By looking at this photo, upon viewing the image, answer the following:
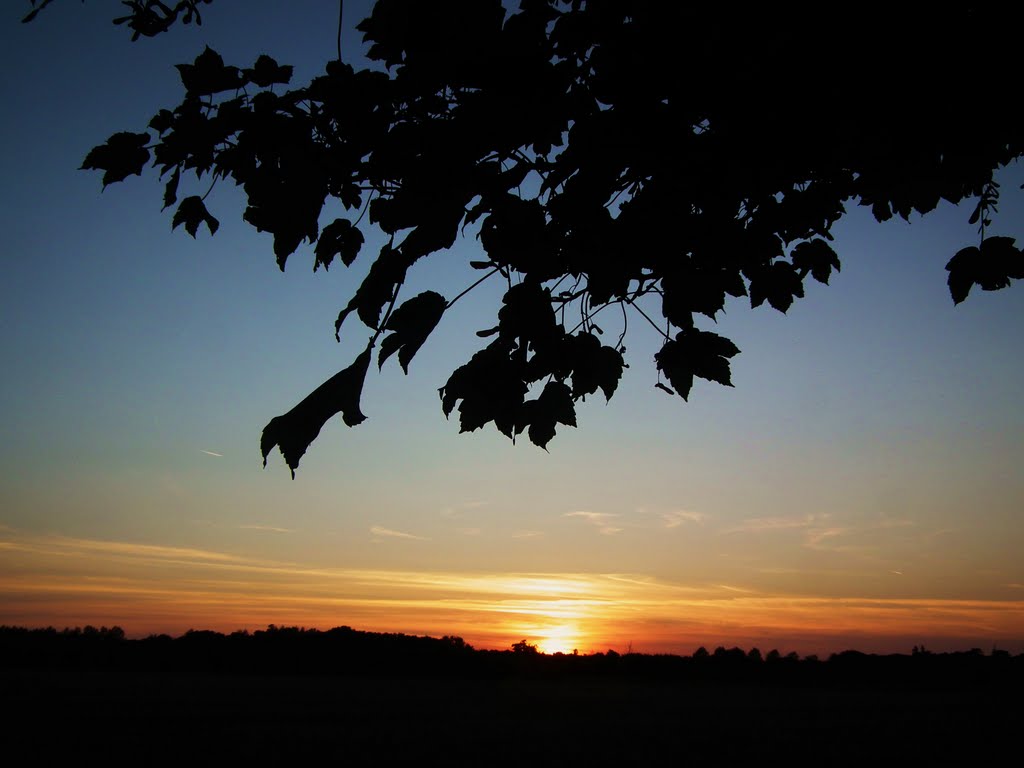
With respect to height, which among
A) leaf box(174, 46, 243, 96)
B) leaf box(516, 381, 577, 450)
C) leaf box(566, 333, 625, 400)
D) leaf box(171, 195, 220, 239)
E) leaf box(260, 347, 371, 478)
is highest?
leaf box(174, 46, 243, 96)

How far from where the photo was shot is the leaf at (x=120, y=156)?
10.9 ft

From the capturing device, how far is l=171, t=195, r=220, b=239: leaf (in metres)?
3.85

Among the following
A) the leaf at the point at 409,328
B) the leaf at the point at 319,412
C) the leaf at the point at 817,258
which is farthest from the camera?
the leaf at the point at 817,258

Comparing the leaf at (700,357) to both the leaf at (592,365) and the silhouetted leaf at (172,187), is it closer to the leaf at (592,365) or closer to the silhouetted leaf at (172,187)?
the leaf at (592,365)

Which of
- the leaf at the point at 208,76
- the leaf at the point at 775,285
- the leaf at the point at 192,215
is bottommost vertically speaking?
the leaf at the point at 775,285

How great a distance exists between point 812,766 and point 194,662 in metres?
16.7

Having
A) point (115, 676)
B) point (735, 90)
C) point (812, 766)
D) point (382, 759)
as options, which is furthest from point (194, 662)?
point (735, 90)

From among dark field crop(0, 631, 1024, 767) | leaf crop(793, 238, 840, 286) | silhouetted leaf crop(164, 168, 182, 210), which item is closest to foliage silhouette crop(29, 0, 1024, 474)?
silhouetted leaf crop(164, 168, 182, 210)

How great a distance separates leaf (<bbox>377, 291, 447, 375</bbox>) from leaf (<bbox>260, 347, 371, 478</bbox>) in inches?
11.1

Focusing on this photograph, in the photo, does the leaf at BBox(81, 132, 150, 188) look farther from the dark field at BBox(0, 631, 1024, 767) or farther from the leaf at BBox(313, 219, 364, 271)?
the dark field at BBox(0, 631, 1024, 767)

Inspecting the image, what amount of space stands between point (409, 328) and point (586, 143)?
3.38 feet

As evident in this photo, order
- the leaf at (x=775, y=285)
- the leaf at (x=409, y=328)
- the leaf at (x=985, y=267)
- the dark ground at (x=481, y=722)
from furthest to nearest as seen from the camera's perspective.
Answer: the dark ground at (x=481, y=722)
the leaf at (x=775, y=285)
the leaf at (x=985, y=267)
the leaf at (x=409, y=328)

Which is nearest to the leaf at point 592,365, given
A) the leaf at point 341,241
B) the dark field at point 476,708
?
the leaf at point 341,241

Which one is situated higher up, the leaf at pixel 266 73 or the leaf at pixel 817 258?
the leaf at pixel 266 73
